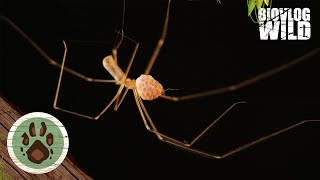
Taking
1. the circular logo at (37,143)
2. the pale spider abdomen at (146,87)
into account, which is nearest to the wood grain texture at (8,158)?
the circular logo at (37,143)

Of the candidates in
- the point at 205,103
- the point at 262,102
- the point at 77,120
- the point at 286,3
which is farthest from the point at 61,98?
the point at 286,3

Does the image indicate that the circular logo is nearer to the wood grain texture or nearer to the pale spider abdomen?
the wood grain texture

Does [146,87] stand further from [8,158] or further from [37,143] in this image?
[8,158]

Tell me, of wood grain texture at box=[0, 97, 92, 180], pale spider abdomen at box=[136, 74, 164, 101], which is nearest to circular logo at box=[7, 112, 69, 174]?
wood grain texture at box=[0, 97, 92, 180]

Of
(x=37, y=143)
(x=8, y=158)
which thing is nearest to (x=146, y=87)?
(x=37, y=143)

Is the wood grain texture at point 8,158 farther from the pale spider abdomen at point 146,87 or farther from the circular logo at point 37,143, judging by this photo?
the pale spider abdomen at point 146,87

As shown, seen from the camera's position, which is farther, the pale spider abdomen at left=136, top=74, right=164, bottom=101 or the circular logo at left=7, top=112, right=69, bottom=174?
the circular logo at left=7, top=112, right=69, bottom=174

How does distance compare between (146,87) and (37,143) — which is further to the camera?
(37,143)

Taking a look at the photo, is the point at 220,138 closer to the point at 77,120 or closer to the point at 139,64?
the point at 139,64
